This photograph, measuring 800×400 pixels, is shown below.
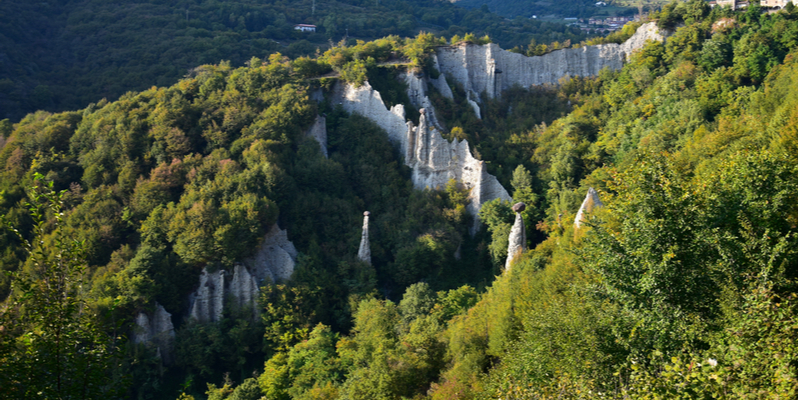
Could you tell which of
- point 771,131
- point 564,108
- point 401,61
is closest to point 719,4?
point 564,108

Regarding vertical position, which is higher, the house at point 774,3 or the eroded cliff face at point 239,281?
the house at point 774,3

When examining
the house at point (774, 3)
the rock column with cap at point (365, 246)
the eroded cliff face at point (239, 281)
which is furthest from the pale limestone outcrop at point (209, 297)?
the house at point (774, 3)

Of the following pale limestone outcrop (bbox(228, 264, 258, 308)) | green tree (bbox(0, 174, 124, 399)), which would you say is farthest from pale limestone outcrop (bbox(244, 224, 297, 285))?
green tree (bbox(0, 174, 124, 399))

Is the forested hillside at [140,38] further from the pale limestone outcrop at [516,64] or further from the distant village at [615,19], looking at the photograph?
the pale limestone outcrop at [516,64]

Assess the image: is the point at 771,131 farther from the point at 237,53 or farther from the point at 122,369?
the point at 237,53

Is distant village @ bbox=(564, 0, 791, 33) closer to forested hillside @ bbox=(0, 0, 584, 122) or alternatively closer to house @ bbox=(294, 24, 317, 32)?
forested hillside @ bbox=(0, 0, 584, 122)
